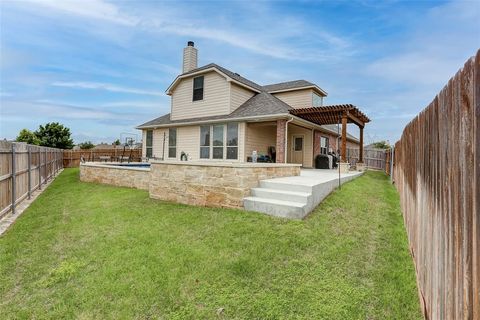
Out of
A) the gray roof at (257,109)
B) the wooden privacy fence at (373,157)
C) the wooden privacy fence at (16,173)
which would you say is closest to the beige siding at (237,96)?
the gray roof at (257,109)

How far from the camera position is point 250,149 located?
524 inches

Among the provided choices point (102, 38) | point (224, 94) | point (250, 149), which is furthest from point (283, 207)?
point (102, 38)

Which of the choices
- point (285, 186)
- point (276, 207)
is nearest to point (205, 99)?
point (285, 186)

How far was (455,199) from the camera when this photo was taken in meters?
1.52

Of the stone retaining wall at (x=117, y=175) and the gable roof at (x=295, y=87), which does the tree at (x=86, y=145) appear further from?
the gable roof at (x=295, y=87)

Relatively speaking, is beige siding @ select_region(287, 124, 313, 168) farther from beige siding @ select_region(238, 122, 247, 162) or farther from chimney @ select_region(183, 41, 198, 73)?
chimney @ select_region(183, 41, 198, 73)

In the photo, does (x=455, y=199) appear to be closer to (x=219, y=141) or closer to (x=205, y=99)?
(x=219, y=141)

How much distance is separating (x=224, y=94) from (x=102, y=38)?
258 inches

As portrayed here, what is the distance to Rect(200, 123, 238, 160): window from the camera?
1339 centimetres

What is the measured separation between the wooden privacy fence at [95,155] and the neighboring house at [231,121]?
5134 mm

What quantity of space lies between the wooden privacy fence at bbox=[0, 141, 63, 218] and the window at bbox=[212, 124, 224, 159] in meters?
7.74

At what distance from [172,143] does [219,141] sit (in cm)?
401

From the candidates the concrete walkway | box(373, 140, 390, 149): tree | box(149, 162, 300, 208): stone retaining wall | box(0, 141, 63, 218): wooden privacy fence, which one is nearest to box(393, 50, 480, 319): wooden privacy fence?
the concrete walkway

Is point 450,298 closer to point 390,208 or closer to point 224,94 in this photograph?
point 390,208
